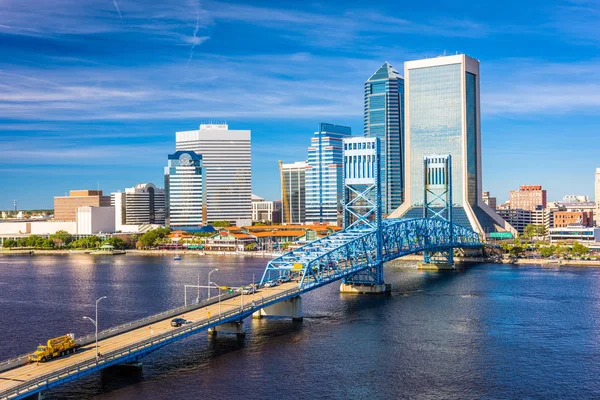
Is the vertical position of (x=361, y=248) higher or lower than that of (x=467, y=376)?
higher

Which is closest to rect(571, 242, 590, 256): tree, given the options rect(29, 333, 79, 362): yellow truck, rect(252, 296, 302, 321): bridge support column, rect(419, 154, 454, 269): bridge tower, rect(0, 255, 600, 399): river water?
rect(419, 154, 454, 269): bridge tower

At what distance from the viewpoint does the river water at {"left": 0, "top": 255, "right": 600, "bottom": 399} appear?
56188 mm

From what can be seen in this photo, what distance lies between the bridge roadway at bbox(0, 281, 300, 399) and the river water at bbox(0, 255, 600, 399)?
2.21 metres

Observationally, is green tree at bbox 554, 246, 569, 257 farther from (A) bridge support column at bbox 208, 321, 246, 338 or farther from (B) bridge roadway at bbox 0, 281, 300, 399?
(A) bridge support column at bbox 208, 321, 246, 338

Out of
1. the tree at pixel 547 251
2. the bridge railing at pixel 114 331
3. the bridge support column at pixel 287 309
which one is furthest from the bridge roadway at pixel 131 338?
the tree at pixel 547 251

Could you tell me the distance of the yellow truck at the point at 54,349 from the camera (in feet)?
183

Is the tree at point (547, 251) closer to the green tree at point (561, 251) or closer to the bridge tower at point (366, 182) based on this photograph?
the green tree at point (561, 251)

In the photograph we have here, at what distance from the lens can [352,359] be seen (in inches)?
2562

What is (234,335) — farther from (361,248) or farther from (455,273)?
(455,273)

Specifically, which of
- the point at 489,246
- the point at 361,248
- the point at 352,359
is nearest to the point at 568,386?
the point at 352,359

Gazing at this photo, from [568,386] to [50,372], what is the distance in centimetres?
4105

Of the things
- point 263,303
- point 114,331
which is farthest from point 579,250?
point 114,331

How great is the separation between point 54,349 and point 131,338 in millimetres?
7690

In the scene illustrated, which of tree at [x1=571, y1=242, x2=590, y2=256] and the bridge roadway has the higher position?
tree at [x1=571, y1=242, x2=590, y2=256]
